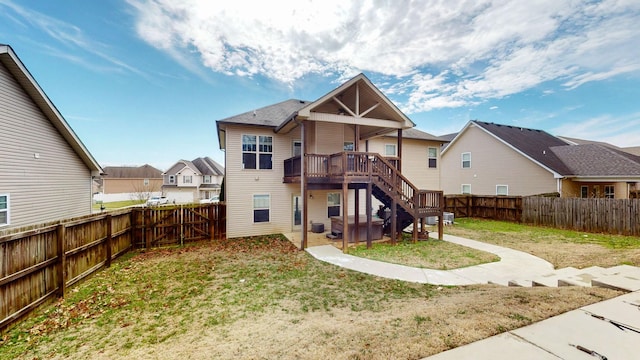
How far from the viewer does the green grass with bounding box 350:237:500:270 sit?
312 inches

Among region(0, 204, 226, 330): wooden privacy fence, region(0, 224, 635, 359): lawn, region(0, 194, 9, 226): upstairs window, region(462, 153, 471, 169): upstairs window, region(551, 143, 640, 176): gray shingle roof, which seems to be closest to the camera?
region(0, 224, 635, 359): lawn

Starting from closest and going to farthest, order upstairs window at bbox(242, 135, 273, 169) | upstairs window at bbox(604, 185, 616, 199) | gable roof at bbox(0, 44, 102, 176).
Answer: gable roof at bbox(0, 44, 102, 176)
upstairs window at bbox(242, 135, 273, 169)
upstairs window at bbox(604, 185, 616, 199)

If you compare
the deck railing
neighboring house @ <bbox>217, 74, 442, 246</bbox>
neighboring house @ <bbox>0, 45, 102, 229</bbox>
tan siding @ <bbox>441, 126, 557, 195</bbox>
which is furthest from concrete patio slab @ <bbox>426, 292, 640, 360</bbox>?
tan siding @ <bbox>441, 126, 557, 195</bbox>

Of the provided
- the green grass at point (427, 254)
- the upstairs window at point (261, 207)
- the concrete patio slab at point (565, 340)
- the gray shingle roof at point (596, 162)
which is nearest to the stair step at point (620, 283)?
the concrete patio slab at point (565, 340)

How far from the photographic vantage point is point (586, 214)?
496 inches

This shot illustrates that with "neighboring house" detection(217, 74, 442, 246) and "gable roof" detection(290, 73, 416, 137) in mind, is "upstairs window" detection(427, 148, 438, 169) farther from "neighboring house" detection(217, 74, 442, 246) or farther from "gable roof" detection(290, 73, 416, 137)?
"gable roof" detection(290, 73, 416, 137)

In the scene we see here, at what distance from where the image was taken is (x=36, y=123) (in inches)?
378

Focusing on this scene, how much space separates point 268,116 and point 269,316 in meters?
10.4

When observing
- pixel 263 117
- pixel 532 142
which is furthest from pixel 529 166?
pixel 263 117

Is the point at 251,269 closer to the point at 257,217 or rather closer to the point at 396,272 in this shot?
the point at 396,272

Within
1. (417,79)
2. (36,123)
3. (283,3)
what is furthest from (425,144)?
(36,123)

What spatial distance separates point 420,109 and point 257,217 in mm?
19339

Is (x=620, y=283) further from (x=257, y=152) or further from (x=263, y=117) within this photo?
(x=263, y=117)

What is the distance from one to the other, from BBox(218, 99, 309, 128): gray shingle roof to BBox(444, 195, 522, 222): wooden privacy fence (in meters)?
12.6
